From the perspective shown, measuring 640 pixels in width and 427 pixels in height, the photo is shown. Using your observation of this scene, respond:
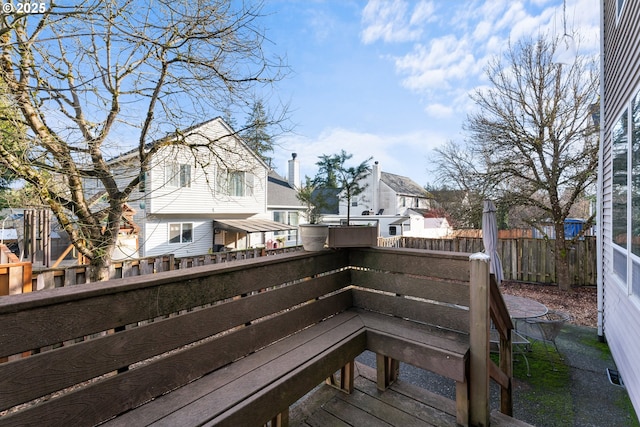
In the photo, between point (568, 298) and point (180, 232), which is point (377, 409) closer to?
point (568, 298)

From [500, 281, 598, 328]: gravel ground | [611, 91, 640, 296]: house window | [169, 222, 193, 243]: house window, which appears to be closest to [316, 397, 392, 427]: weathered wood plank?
[611, 91, 640, 296]: house window

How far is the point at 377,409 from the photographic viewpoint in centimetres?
221

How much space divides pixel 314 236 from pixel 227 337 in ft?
3.44

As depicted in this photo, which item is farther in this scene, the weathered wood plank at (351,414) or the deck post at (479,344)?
the weathered wood plank at (351,414)

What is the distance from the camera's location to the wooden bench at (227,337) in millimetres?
1224

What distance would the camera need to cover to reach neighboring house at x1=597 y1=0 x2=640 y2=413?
10.2ft

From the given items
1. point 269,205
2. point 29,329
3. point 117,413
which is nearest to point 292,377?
point 117,413

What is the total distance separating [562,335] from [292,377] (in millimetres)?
5421

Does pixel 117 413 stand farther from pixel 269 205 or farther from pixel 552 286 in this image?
pixel 269 205

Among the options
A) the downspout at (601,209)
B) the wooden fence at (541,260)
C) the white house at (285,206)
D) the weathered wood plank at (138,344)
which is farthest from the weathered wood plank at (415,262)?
the white house at (285,206)

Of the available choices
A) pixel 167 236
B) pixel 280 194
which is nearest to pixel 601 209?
pixel 167 236

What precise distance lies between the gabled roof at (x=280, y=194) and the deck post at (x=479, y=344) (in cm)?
1657

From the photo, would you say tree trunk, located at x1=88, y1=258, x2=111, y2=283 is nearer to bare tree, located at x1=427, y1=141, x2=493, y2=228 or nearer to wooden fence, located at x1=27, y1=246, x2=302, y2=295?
wooden fence, located at x1=27, y1=246, x2=302, y2=295

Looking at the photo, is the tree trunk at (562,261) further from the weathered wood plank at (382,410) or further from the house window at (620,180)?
the weathered wood plank at (382,410)
